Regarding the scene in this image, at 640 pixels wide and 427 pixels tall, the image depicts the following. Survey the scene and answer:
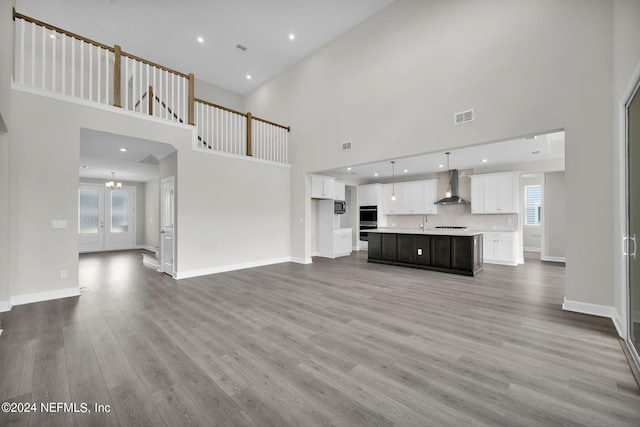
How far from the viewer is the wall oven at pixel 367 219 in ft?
32.4

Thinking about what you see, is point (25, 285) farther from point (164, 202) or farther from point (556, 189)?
point (556, 189)

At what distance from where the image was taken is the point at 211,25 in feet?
21.2

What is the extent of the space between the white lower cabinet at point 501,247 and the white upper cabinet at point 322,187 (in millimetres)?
4479

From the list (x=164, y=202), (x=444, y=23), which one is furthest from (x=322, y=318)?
(x=444, y=23)

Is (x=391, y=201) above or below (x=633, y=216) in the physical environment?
above

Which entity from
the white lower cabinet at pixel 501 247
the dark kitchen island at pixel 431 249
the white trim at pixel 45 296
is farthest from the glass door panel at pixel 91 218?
the white lower cabinet at pixel 501 247

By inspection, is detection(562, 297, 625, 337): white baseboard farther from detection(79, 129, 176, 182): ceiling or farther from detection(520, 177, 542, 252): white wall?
detection(520, 177, 542, 252): white wall

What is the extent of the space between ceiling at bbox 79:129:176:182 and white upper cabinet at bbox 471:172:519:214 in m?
7.98

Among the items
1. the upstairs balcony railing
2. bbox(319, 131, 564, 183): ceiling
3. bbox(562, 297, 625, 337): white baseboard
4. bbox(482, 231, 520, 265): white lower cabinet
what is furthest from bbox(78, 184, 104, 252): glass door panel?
bbox(562, 297, 625, 337): white baseboard

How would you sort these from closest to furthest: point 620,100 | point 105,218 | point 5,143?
point 620,100 → point 5,143 → point 105,218

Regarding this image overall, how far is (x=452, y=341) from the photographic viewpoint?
2.69 m

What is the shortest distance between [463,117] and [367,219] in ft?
19.3

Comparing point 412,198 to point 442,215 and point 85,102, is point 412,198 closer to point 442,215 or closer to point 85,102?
point 442,215

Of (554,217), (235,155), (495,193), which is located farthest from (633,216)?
(554,217)
